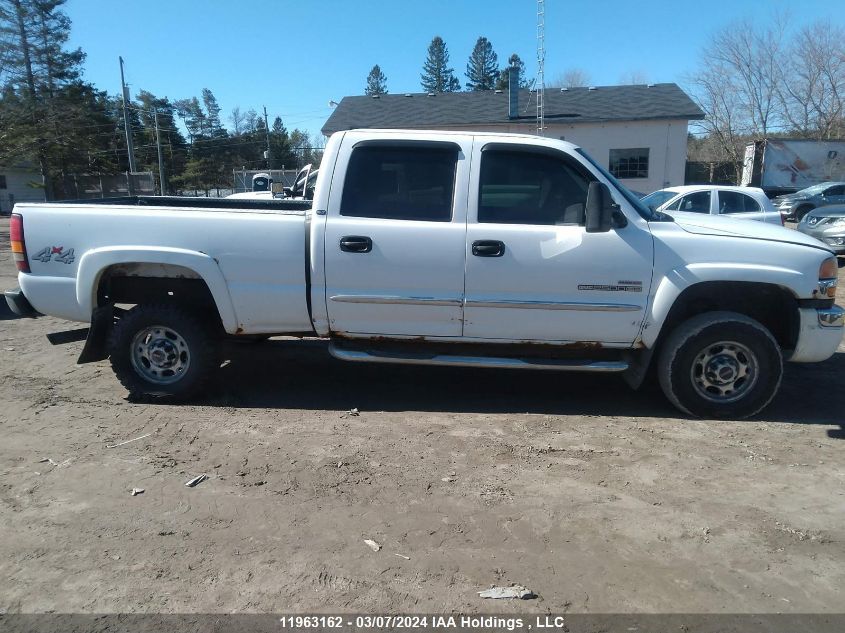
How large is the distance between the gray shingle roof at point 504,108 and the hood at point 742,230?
2235cm

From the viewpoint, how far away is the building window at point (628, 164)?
26281 millimetres

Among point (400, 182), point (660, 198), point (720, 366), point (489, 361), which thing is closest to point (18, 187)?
point (660, 198)

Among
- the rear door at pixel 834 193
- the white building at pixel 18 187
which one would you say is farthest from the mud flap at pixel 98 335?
the white building at pixel 18 187

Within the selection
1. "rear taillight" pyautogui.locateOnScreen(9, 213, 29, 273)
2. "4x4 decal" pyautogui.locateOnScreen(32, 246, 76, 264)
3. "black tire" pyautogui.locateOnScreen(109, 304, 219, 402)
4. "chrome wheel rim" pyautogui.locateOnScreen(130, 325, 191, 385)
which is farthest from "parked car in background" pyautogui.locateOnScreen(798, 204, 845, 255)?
"rear taillight" pyautogui.locateOnScreen(9, 213, 29, 273)

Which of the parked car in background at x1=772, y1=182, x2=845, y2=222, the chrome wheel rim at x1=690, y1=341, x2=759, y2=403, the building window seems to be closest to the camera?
the chrome wheel rim at x1=690, y1=341, x2=759, y2=403

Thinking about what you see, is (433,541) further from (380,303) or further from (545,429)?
(380,303)

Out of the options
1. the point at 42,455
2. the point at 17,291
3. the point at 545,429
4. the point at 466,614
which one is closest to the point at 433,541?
the point at 466,614

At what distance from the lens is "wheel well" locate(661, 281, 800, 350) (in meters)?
4.57

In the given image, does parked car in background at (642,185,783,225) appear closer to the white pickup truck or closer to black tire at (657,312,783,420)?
the white pickup truck

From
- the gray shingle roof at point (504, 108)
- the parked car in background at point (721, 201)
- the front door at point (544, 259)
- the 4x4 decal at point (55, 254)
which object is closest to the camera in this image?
the front door at point (544, 259)

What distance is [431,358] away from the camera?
15.3ft

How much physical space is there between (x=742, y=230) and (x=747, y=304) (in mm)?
635

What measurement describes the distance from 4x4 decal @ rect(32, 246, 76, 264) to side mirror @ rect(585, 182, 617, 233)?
390 cm

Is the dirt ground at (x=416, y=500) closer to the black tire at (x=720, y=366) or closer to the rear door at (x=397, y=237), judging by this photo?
the black tire at (x=720, y=366)
